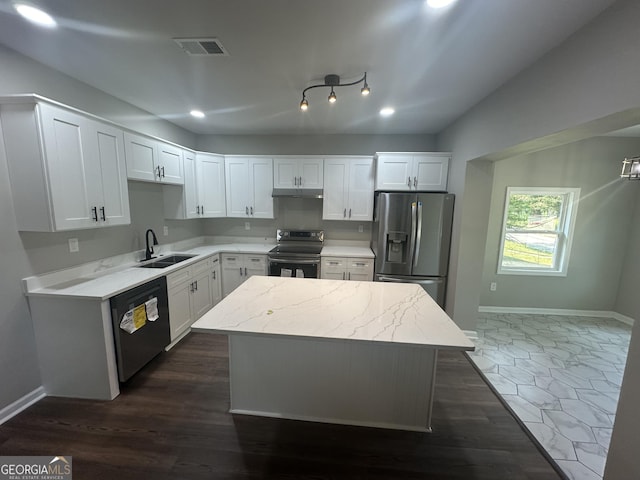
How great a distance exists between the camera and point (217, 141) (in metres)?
4.23

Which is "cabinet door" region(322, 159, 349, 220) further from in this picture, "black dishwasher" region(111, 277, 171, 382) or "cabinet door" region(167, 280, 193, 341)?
"black dishwasher" region(111, 277, 171, 382)

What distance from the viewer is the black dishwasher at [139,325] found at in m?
2.10

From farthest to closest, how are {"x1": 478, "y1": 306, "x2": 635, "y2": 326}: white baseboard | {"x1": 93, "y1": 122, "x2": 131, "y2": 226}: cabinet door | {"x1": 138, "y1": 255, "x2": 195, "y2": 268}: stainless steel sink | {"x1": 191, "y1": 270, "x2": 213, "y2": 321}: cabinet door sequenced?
{"x1": 478, "y1": 306, "x2": 635, "y2": 326}: white baseboard < {"x1": 191, "y1": 270, "x2": 213, "y2": 321}: cabinet door < {"x1": 138, "y1": 255, "x2": 195, "y2": 268}: stainless steel sink < {"x1": 93, "y1": 122, "x2": 131, "y2": 226}: cabinet door

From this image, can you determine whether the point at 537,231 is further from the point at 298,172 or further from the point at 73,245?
the point at 73,245

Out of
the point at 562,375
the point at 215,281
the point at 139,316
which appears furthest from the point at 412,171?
the point at 139,316

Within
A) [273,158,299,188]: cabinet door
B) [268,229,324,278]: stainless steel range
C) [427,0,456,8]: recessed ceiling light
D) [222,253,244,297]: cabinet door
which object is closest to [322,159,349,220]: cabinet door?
[273,158,299,188]: cabinet door

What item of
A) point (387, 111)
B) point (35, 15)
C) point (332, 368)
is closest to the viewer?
point (35, 15)

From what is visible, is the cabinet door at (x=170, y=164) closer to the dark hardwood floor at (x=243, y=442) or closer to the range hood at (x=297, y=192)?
the range hood at (x=297, y=192)

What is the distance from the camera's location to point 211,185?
12.8ft

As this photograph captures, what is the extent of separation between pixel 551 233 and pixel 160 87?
218 inches

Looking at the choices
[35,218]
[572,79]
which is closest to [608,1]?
[572,79]

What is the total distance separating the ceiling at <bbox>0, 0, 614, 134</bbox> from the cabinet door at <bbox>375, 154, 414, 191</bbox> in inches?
34.1

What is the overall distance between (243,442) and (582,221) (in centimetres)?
519

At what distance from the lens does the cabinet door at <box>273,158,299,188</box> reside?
3898mm
